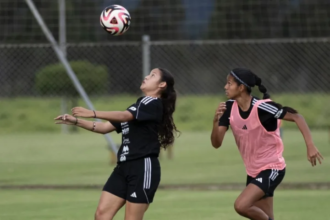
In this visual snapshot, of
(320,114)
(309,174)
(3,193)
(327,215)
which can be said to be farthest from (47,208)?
(320,114)

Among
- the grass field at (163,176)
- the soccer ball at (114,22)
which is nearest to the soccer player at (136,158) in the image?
the soccer ball at (114,22)

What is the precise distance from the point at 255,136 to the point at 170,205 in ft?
10.9

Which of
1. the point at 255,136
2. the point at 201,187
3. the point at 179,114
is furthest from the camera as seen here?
the point at 179,114

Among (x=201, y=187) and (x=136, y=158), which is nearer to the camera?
(x=136, y=158)

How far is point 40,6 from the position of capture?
670 inches

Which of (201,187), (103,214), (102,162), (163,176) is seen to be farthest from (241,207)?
(102,162)

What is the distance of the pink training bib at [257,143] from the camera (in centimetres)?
749

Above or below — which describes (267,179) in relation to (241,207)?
above

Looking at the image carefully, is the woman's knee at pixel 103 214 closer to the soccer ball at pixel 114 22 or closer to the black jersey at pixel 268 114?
the black jersey at pixel 268 114

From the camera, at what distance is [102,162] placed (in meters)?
16.3

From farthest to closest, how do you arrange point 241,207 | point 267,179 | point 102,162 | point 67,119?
1. point 102,162
2. point 267,179
3. point 241,207
4. point 67,119

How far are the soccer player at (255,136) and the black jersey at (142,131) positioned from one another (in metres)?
0.87

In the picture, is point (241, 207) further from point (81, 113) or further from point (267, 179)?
point (81, 113)

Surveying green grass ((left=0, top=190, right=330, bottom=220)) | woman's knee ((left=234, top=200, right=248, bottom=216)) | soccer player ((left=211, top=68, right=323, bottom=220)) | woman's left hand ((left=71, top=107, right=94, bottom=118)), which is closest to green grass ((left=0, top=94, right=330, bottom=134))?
green grass ((left=0, top=190, right=330, bottom=220))
